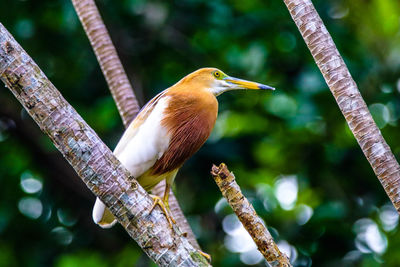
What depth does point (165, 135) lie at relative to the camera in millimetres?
3041

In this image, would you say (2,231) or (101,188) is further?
(2,231)

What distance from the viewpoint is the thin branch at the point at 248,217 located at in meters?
2.37

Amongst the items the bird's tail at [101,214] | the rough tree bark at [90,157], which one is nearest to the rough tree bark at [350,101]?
the rough tree bark at [90,157]

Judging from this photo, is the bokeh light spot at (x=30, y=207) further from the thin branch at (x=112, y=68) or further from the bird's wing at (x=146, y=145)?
the bird's wing at (x=146, y=145)

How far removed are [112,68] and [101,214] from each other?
97cm

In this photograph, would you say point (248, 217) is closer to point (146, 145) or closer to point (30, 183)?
point (146, 145)

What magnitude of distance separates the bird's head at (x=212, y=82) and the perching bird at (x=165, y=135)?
55 mm

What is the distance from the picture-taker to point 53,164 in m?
4.91

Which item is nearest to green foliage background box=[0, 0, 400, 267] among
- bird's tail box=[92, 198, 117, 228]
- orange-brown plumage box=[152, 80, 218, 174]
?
bird's tail box=[92, 198, 117, 228]

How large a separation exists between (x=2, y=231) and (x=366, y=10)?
10.5 ft

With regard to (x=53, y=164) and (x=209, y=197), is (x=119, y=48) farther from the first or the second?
(x=209, y=197)

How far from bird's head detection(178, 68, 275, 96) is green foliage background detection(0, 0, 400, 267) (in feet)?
2.65

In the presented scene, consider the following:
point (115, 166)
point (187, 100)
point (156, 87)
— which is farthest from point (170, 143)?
point (156, 87)

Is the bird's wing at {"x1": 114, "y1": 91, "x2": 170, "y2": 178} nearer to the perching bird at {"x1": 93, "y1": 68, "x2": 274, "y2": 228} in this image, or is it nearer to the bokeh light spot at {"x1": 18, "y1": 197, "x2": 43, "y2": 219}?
the perching bird at {"x1": 93, "y1": 68, "x2": 274, "y2": 228}
